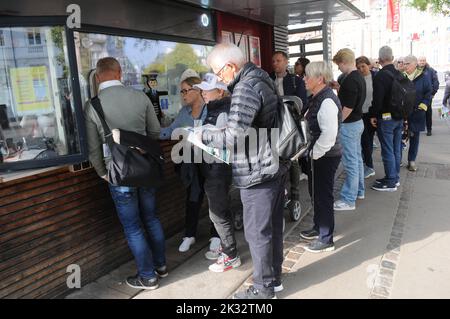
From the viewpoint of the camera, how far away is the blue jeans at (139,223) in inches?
117

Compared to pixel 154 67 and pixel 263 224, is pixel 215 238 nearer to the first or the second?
pixel 263 224

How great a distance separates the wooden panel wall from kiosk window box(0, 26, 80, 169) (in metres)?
0.22

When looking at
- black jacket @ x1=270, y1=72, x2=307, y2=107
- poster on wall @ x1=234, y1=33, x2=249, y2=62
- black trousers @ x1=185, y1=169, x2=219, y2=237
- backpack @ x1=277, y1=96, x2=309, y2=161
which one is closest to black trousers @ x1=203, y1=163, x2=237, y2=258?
black trousers @ x1=185, y1=169, x2=219, y2=237

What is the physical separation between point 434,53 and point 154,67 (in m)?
34.3

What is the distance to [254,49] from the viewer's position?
6867 mm

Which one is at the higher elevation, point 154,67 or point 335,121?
point 154,67

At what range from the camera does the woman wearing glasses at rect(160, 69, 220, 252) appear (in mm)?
3436

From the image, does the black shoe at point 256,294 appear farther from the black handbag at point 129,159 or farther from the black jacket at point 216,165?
the black handbag at point 129,159

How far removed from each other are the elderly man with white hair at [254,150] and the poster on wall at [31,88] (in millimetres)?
1221

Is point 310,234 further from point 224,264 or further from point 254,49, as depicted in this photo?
point 254,49

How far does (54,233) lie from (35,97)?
1019 mm

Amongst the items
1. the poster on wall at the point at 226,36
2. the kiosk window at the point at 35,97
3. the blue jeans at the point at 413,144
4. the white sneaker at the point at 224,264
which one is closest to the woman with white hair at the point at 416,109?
the blue jeans at the point at 413,144
